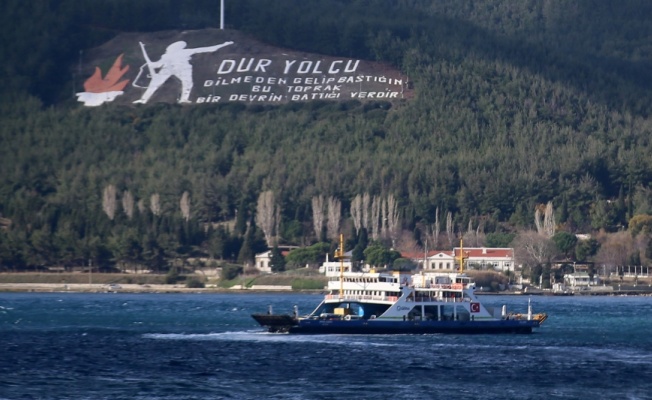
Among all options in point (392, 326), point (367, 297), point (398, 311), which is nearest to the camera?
point (392, 326)

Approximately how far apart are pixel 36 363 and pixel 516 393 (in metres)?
28.9

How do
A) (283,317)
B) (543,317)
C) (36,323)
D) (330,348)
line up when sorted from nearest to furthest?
(330,348) → (283,317) → (543,317) → (36,323)

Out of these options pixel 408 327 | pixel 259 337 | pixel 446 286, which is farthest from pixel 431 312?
pixel 259 337

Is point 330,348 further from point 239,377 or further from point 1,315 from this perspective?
point 1,315

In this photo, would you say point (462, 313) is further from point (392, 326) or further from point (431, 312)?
point (392, 326)

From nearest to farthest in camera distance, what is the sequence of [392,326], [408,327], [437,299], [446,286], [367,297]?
[392,326] → [408,327] → [367,297] → [437,299] → [446,286]

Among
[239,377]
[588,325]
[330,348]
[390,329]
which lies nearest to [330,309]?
[390,329]

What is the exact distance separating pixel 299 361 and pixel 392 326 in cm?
2208

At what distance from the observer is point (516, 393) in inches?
3174

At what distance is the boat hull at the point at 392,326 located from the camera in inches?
4483

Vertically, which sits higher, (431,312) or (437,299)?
(437,299)

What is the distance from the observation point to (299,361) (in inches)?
3706

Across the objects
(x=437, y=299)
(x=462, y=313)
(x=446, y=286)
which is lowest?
(x=462, y=313)

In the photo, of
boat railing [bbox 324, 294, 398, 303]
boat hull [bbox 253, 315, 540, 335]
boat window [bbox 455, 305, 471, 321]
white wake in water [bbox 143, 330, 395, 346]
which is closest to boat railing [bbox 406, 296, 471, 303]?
boat window [bbox 455, 305, 471, 321]
